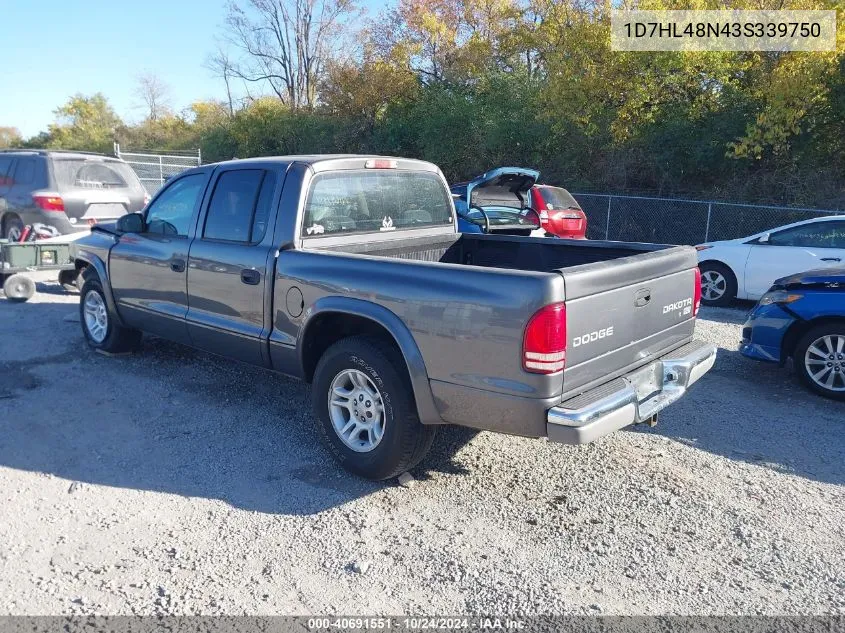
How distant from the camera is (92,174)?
10.9 metres

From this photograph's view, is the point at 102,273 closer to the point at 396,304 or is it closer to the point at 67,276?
the point at 67,276

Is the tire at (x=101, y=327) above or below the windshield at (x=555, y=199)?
below

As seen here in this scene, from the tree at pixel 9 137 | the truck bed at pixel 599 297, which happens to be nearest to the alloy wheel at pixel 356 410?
the truck bed at pixel 599 297

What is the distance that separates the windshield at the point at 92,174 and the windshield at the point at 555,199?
672cm

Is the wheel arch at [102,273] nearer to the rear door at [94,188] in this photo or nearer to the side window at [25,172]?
the rear door at [94,188]

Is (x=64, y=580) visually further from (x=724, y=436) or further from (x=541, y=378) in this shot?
(x=724, y=436)

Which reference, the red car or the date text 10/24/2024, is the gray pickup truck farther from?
the red car

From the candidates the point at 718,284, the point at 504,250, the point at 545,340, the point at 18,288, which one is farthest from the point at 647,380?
the point at 18,288

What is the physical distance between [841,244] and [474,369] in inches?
300

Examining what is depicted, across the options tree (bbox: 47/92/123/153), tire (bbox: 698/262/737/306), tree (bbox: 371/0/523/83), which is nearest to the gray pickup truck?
tire (bbox: 698/262/737/306)

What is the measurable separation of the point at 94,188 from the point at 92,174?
0.94 ft

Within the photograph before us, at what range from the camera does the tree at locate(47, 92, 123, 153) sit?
45.4 metres

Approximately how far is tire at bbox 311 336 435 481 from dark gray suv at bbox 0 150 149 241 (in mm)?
7723

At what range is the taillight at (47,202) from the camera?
10289mm
